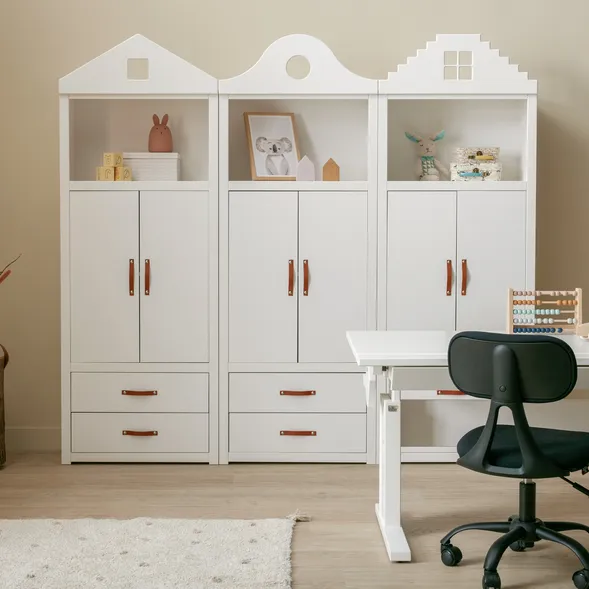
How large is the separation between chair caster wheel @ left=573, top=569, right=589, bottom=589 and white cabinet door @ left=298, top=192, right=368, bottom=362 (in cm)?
172

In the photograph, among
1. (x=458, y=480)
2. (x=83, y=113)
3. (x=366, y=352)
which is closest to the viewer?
(x=366, y=352)

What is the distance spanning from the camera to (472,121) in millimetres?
4363

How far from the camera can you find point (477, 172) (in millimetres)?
4023

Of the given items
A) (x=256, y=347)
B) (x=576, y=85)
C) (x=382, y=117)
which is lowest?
(x=256, y=347)

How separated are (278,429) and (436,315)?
3.18 ft

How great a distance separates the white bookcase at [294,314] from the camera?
4.00 m

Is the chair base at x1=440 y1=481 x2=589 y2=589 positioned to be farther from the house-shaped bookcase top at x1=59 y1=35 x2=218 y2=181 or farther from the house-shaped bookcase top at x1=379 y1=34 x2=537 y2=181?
the house-shaped bookcase top at x1=59 y1=35 x2=218 y2=181

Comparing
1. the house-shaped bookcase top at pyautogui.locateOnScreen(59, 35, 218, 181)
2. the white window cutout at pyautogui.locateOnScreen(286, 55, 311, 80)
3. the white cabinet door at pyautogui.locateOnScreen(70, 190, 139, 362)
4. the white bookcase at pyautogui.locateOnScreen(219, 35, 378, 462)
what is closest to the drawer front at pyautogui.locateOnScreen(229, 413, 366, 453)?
the white bookcase at pyautogui.locateOnScreen(219, 35, 378, 462)

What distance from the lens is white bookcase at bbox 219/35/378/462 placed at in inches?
157

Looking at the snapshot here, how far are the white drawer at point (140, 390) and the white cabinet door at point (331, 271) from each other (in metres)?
0.57

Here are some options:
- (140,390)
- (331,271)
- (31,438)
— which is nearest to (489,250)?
(331,271)

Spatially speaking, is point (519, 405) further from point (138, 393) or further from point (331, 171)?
point (138, 393)

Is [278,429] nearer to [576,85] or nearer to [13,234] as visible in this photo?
[13,234]

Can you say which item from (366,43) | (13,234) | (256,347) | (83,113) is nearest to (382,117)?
(366,43)
